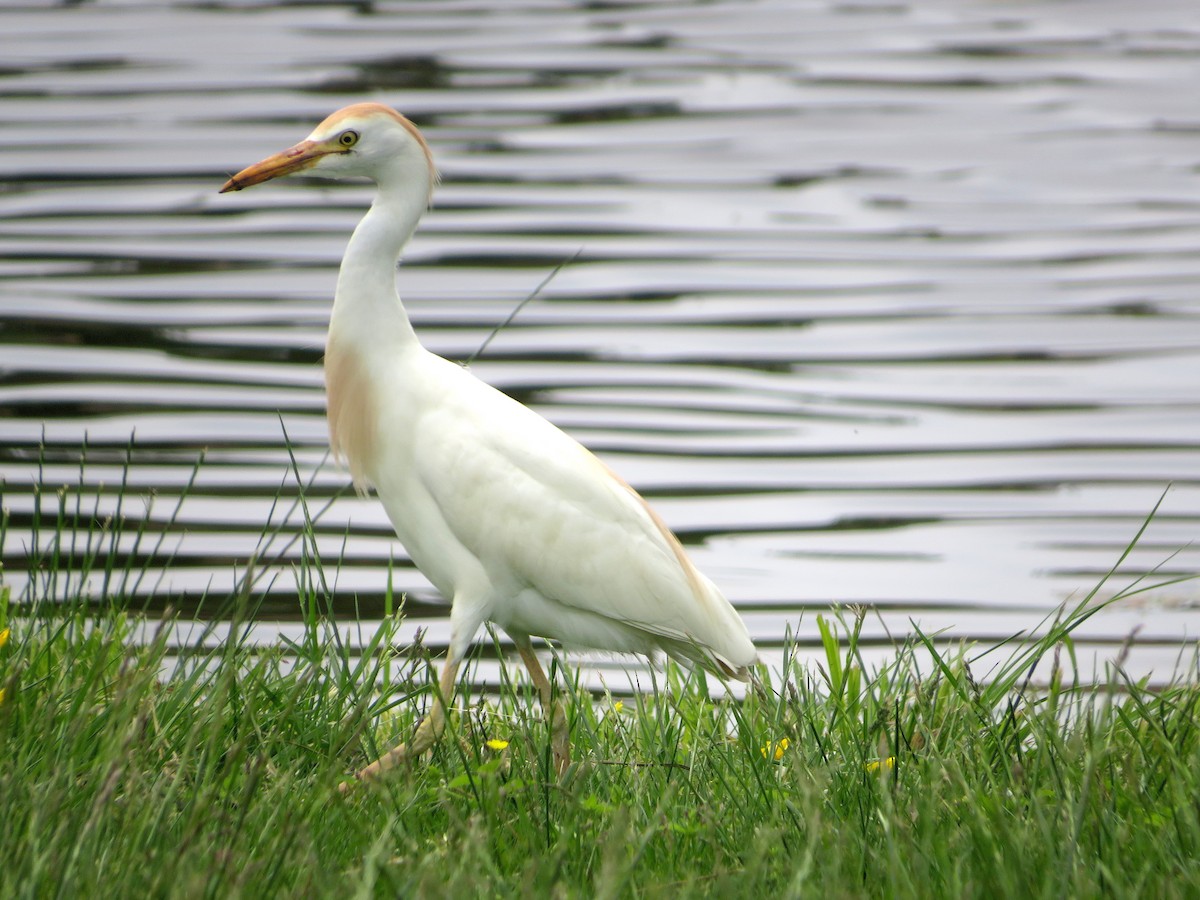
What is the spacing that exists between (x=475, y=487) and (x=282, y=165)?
1.10 meters

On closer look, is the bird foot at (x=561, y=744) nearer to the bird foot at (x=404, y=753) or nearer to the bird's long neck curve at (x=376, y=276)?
the bird foot at (x=404, y=753)

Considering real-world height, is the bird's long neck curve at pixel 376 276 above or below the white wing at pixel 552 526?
above

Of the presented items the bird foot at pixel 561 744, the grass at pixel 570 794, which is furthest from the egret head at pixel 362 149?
the bird foot at pixel 561 744

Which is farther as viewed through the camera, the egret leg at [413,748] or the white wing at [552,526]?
the white wing at [552,526]

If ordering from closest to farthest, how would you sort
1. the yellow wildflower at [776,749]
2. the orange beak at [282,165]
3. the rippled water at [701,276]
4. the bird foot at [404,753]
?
the bird foot at [404,753]
the yellow wildflower at [776,749]
the orange beak at [282,165]
the rippled water at [701,276]

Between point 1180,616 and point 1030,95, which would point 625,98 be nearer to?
point 1030,95

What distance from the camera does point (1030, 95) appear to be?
16.6 m

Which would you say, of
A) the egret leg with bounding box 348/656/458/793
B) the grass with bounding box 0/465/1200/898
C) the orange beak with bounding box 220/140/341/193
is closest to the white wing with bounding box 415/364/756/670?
the grass with bounding box 0/465/1200/898

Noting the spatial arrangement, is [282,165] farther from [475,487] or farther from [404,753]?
[404,753]

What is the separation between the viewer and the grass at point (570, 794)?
2.86m

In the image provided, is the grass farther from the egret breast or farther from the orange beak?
the orange beak

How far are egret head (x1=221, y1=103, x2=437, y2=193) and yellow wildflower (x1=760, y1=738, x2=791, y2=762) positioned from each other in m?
2.09

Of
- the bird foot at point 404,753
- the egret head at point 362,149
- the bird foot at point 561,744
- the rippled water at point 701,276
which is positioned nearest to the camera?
the bird foot at point 404,753

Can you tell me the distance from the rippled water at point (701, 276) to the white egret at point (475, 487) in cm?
57
